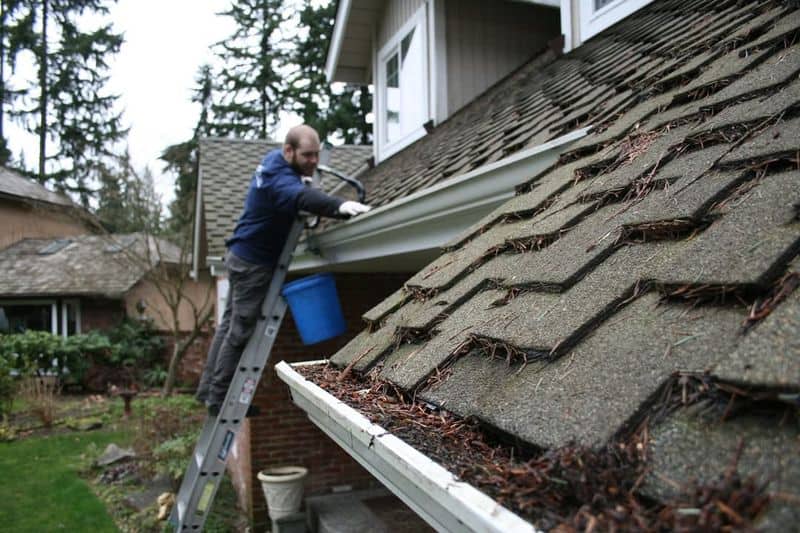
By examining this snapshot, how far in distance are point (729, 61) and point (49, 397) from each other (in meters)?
14.8

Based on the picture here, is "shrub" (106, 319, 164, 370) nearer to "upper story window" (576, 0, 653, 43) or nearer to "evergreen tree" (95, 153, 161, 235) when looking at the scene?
"evergreen tree" (95, 153, 161, 235)

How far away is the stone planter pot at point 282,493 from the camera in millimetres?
6629

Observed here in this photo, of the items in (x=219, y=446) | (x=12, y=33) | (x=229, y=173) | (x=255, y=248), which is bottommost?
(x=219, y=446)

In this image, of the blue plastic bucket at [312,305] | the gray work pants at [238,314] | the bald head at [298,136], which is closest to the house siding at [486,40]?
the bald head at [298,136]

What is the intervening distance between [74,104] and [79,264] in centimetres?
897

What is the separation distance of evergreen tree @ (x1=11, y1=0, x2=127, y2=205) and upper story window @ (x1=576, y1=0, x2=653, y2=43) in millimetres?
21613

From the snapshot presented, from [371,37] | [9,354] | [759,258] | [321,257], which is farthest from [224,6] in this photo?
[759,258]

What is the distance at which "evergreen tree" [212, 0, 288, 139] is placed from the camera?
82.3ft

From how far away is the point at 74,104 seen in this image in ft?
80.0

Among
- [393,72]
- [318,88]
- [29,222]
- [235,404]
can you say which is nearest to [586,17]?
[393,72]

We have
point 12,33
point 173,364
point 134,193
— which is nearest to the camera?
point 173,364

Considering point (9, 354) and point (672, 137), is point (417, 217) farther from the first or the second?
point (9, 354)

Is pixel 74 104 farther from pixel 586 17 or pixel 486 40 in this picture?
pixel 586 17

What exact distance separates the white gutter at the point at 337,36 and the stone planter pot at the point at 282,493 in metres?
6.24
